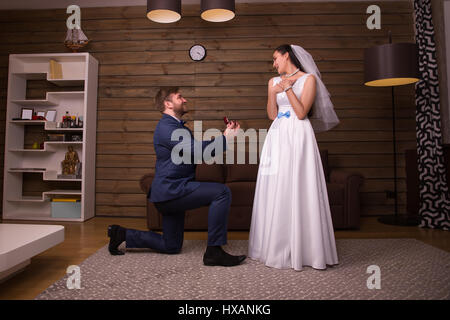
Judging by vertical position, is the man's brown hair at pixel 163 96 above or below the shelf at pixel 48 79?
below

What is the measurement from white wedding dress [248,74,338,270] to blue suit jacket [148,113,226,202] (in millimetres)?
426

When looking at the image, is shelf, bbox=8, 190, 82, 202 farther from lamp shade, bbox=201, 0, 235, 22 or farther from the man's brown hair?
lamp shade, bbox=201, 0, 235, 22

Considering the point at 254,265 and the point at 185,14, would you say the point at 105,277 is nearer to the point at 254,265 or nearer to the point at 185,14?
the point at 254,265

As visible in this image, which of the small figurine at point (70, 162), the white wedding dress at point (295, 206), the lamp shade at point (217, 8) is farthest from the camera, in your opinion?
the small figurine at point (70, 162)

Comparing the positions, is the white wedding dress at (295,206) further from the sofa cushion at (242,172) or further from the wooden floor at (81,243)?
the sofa cushion at (242,172)

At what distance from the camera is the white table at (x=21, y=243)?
1502 millimetres

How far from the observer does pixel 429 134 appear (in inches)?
131

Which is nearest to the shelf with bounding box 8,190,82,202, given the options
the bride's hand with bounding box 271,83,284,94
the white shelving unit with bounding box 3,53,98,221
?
the white shelving unit with bounding box 3,53,98,221

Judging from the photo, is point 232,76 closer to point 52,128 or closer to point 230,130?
point 230,130

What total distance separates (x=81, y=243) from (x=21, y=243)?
39.3 inches

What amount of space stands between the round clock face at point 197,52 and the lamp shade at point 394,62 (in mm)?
2036

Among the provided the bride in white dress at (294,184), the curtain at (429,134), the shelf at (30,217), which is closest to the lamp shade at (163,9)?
the bride in white dress at (294,184)

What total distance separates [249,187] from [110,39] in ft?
9.23

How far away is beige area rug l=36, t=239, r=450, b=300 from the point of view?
1.55 metres
